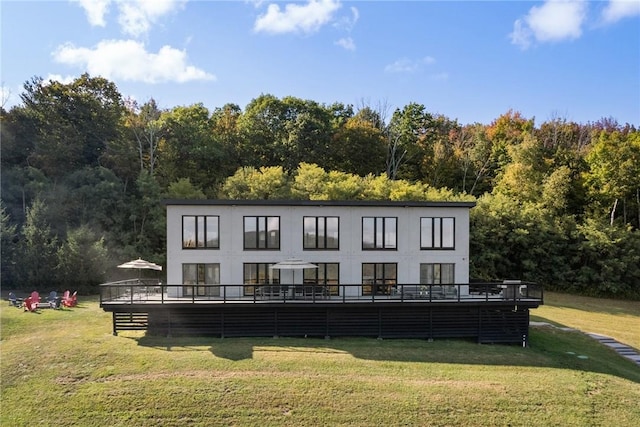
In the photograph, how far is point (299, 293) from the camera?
18.4 metres

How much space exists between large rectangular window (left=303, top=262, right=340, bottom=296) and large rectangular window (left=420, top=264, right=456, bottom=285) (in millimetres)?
4122

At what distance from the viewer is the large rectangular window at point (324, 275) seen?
64.3ft

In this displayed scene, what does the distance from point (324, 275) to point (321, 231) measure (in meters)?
2.06


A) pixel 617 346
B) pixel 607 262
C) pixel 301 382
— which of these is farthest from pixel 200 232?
pixel 607 262

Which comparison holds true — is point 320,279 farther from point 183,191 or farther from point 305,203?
point 183,191

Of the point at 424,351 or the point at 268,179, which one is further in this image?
the point at 268,179

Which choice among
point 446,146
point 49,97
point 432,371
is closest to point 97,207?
point 49,97

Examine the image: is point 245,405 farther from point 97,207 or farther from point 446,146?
point 446,146

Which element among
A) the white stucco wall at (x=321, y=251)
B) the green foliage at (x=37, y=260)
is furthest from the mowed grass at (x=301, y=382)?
the green foliage at (x=37, y=260)

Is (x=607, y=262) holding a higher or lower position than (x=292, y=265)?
lower

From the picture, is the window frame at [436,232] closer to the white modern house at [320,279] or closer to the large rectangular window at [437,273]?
the white modern house at [320,279]

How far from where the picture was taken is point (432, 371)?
14.6 meters

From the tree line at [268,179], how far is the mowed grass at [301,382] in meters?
16.7

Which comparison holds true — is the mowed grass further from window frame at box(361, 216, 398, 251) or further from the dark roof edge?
the dark roof edge
